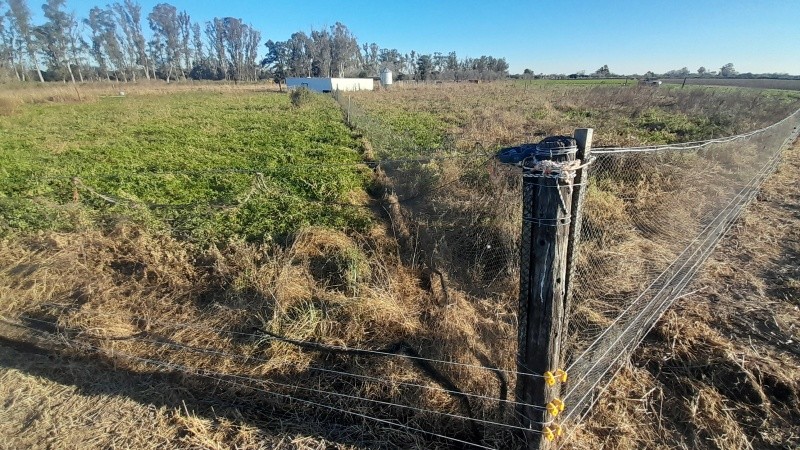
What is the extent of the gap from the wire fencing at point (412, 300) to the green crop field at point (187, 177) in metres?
0.08

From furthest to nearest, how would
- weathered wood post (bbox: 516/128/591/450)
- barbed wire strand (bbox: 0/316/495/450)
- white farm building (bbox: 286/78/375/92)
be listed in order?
white farm building (bbox: 286/78/375/92) → barbed wire strand (bbox: 0/316/495/450) → weathered wood post (bbox: 516/128/591/450)

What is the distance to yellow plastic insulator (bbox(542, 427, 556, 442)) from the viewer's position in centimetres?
219

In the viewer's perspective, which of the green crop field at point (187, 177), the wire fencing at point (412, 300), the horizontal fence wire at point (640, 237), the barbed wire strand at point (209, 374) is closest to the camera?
the barbed wire strand at point (209, 374)

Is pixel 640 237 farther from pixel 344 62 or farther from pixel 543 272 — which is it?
pixel 344 62

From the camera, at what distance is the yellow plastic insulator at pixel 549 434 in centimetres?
219

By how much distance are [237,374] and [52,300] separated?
2625mm

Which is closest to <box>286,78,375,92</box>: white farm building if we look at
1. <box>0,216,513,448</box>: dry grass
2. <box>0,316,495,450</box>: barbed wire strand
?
<box>0,216,513,448</box>: dry grass

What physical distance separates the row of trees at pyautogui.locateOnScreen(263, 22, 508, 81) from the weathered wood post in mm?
81198

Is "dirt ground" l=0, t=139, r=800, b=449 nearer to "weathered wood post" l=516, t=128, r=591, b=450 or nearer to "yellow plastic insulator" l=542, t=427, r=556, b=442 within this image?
"yellow plastic insulator" l=542, t=427, r=556, b=442

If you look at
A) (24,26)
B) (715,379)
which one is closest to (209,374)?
(715,379)

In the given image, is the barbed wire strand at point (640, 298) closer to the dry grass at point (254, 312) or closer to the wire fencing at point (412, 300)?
the wire fencing at point (412, 300)

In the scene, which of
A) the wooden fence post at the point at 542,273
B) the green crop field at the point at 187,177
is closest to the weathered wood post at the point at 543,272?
the wooden fence post at the point at 542,273

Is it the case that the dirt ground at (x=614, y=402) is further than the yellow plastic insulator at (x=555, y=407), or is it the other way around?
the dirt ground at (x=614, y=402)

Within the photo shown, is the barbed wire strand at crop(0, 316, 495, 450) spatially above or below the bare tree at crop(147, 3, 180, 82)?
below
